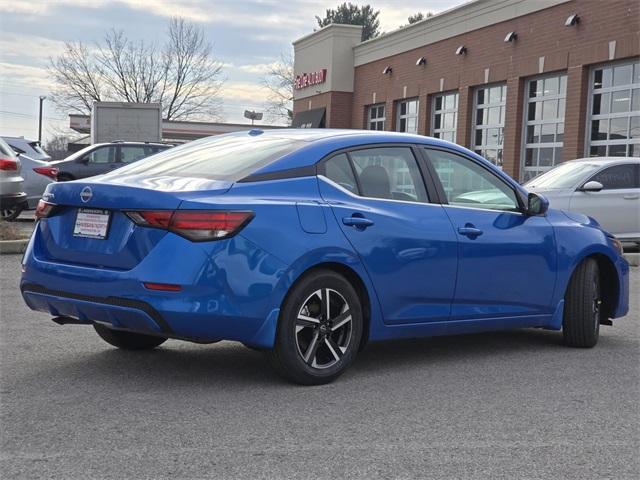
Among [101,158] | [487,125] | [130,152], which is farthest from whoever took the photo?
[487,125]

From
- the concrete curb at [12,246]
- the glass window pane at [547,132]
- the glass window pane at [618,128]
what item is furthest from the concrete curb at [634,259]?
the glass window pane at [547,132]

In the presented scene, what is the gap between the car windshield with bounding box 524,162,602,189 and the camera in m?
14.9

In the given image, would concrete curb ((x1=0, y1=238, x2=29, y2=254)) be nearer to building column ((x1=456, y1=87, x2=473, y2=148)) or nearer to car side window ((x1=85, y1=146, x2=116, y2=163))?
car side window ((x1=85, y1=146, x2=116, y2=163))

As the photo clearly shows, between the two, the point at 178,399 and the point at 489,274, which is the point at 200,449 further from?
the point at 489,274

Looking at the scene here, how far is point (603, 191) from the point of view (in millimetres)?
15047

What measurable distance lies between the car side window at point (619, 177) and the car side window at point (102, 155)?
1233cm

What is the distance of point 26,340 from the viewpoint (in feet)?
22.3

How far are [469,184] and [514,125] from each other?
18.8m

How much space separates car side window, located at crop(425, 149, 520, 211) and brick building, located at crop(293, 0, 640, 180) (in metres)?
14.5

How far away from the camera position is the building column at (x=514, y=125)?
81.8 feet

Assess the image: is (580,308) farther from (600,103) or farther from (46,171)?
(600,103)

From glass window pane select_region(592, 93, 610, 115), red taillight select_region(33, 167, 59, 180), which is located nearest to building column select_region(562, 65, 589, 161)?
glass window pane select_region(592, 93, 610, 115)

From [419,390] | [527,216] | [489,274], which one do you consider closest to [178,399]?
[419,390]

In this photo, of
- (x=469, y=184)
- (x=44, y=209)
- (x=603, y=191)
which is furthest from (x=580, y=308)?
(x=603, y=191)
